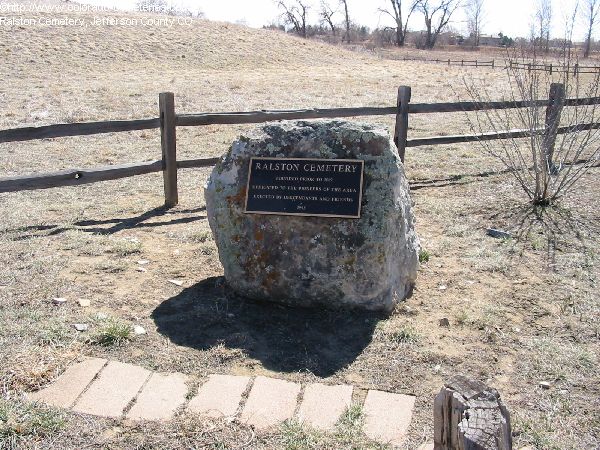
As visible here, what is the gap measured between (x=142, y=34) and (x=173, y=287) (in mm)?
30440

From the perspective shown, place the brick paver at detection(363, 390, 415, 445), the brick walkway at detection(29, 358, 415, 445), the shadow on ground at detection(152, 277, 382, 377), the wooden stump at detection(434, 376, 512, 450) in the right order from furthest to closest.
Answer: the shadow on ground at detection(152, 277, 382, 377) → the brick walkway at detection(29, 358, 415, 445) → the brick paver at detection(363, 390, 415, 445) → the wooden stump at detection(434, 376, 512, 450)

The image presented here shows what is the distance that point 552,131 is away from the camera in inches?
284

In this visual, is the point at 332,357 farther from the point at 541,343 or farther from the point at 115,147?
the point at 115,147

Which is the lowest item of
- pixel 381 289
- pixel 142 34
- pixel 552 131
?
pixel 381 289

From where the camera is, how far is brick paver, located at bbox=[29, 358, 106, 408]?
3.27 m

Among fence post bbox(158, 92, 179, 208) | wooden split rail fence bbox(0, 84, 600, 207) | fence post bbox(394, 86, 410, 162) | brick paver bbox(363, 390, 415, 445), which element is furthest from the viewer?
fence post bbox(394, 86, 410, 162)

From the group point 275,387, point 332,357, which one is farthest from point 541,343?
Result: point 275,387

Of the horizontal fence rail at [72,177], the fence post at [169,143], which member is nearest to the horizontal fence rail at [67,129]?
the fence post at [169,143]

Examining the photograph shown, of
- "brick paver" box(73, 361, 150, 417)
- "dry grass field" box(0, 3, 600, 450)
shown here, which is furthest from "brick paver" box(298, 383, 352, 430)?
"brick paver" box(73, 361, 150, 417)

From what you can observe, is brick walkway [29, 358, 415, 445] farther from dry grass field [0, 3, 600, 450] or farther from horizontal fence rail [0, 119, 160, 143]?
horizontal fence rail [0, 119, 160, 143]

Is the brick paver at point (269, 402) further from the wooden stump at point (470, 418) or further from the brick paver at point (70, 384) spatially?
the wooden stump at point (470, 418)

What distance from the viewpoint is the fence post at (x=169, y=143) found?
7008 mm

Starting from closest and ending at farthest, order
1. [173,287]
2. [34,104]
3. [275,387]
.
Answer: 1. [275,387]
2. [173,287]
3. [34,104]

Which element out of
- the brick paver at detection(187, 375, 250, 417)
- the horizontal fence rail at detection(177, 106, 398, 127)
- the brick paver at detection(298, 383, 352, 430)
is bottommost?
the brick paver at detection(298, 383, 352, 430)
